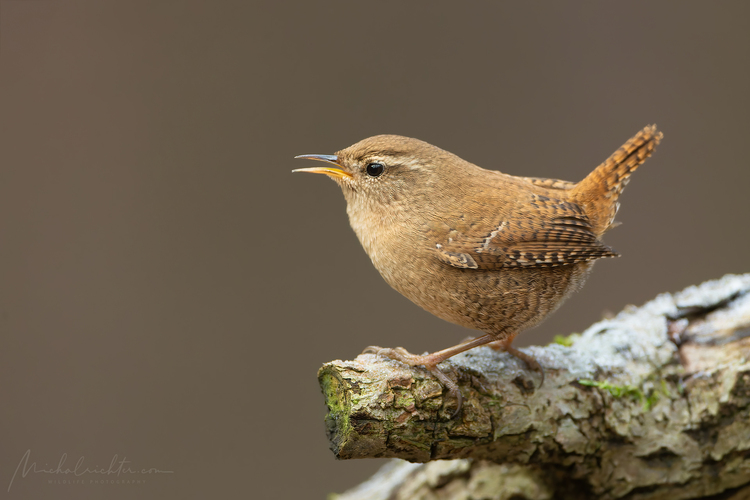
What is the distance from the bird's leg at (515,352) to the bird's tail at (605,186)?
723mm

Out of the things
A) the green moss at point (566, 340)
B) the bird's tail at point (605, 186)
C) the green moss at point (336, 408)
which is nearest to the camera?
the green moss at point (336, 408)

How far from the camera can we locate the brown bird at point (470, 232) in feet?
8.85

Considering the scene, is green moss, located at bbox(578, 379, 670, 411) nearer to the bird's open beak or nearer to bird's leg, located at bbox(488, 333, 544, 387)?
bird's leg, located at bbox(488, 333, 544, 387)

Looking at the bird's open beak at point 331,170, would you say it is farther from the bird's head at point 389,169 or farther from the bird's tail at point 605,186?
the bird's tail at point 605,186

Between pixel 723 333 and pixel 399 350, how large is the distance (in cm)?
184

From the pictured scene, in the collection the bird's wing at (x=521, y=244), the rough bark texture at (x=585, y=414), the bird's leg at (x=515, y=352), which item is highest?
the bird's wing at (x=521, y=244)

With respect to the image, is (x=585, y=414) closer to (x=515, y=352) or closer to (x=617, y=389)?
(x=617, y=389)

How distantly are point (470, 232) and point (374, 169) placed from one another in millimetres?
565

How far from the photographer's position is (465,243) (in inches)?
106

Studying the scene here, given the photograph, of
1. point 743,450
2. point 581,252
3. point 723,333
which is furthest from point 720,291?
point 581,252

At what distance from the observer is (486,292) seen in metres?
2.70

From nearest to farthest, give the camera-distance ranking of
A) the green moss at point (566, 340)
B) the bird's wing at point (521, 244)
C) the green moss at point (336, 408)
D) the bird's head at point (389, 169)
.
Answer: the green moss at point (336, 408) → the bird's wing at point (521, 244) → the bird's head at point (389, 169) → the green moss at point (566, 340)

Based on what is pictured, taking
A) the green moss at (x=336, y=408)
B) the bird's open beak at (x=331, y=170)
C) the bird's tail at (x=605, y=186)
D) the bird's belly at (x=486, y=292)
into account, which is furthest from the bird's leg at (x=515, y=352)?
the bird's open beak at (x=331, y=170)

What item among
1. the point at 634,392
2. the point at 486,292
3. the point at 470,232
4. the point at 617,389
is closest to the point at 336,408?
the point at 486,292
